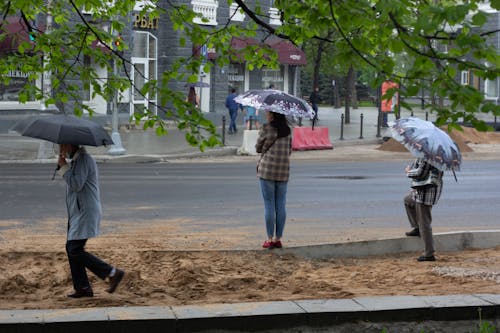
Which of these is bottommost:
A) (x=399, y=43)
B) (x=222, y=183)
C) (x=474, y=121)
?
(x=222, y=183)

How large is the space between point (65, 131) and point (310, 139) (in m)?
22.2

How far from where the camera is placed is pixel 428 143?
33.1ft

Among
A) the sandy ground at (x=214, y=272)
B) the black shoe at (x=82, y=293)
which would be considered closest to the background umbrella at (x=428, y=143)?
the sandy ground at (x=214, y=272)

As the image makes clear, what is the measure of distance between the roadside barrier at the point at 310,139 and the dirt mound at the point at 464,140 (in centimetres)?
195

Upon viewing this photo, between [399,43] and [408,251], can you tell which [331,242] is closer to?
[408,251]

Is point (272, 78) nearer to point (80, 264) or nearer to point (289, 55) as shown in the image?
point (289, 55)

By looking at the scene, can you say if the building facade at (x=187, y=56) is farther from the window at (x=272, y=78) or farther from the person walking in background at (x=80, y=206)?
the person walking in background at (x=80, y=206)

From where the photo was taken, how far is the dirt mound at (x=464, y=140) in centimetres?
3048

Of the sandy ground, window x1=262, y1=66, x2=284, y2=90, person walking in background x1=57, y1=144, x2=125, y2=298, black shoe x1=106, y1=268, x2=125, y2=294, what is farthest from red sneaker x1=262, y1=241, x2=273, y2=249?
window x1=262, y1=66, x2=284, y2=90

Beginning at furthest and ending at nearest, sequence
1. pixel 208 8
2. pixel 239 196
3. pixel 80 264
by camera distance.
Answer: pixel 208 8 → pixel 239 196 → pixel 80 264

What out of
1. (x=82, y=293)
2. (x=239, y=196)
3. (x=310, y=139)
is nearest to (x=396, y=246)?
(x=82, y=293)

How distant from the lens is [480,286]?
8.92 m

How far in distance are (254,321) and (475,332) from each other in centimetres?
179

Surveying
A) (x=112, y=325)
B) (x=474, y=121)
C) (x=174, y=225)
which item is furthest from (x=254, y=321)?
(x=174, y=225)
